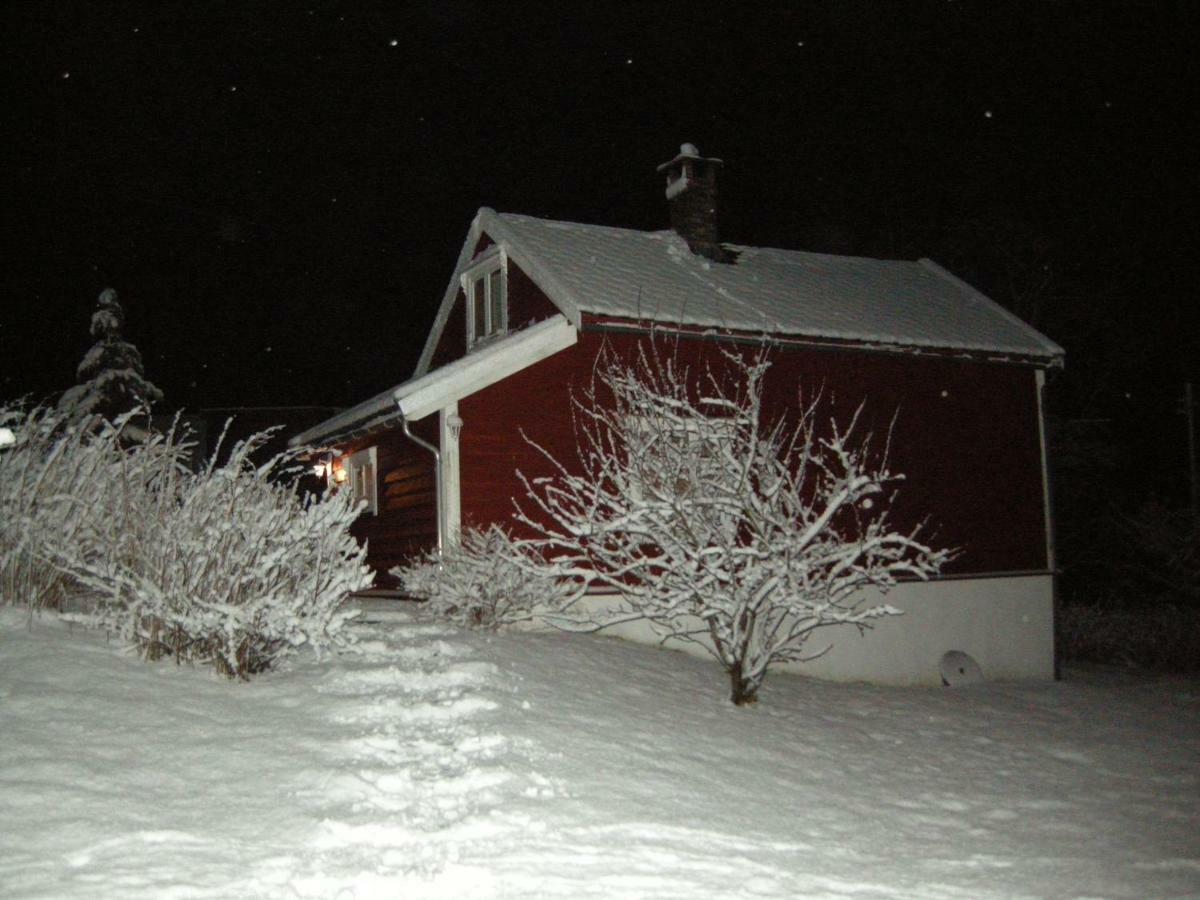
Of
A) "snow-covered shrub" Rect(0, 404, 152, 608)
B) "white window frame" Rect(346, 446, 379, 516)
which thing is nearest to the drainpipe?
"white window frame" Rect(346, 446, 379, 516)

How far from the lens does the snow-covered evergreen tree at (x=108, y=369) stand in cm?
3088

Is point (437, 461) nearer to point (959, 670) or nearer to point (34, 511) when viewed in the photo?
point (34, 511)

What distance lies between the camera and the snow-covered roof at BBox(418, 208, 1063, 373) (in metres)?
13.0

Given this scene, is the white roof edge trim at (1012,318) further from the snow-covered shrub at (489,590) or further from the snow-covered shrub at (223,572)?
the snow-covered shrub at (223,572)

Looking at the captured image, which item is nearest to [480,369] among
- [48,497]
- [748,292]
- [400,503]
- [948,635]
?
[400,503]

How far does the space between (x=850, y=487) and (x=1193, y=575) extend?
17262 millimetres

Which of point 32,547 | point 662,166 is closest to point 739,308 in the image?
point 662,166

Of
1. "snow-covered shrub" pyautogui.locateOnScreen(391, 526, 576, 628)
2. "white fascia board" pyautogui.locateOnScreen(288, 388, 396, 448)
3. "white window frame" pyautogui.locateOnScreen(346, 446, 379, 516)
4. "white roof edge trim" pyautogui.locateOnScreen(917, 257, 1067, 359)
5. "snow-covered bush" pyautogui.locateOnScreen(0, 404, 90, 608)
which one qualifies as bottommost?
"snow-covered shrub" pyautogui.locateOnScreen(391, 526, 576, 628)

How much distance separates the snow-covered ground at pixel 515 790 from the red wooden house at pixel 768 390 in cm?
424

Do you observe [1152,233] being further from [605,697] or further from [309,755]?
[309,755]

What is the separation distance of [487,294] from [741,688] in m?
9.22

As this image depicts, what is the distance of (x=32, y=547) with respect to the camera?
7.04 metres

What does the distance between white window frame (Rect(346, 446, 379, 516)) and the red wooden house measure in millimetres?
46

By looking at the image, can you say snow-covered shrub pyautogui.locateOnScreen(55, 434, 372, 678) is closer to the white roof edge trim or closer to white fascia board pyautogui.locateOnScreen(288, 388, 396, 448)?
white fascia board pyautogui.locateOnScreen(288, 388, 396, 448)
